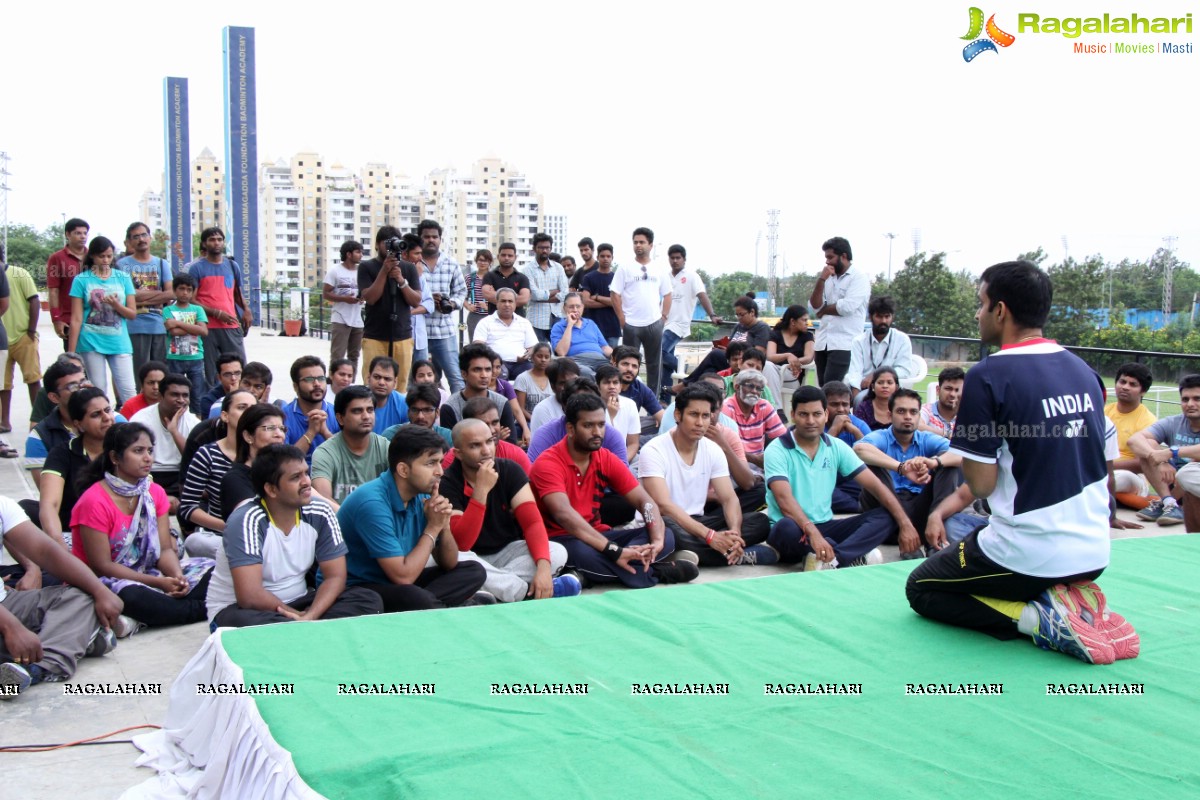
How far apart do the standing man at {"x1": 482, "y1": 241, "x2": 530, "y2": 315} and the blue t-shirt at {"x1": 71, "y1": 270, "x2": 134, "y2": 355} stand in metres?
3.01

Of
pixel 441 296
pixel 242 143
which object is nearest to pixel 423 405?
pixel 441 296

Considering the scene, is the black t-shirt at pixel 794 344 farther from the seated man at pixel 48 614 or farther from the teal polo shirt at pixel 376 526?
the seated man at pixel 48 614

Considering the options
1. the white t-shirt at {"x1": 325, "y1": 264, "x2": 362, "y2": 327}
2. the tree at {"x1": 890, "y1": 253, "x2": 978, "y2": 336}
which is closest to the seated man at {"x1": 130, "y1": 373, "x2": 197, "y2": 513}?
the white t-shirt at {"x1": 325, "y1": 264, "x2": 362, "y2": 327}

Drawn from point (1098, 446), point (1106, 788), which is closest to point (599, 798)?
point (1106, 788)

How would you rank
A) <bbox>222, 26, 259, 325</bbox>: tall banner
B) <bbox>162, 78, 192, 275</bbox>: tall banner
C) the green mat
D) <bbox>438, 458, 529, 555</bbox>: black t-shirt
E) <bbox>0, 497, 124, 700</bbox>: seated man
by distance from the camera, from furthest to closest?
<bbox>162, 78, 192, 275</bbox>: tall banner < <bbox>222, 26, 259, 325</bbox>: tall banner < <bbox>438, 458, 529, 555</bbox>: black t-shirt < <bbox>0, 497, 124, 700</bbox>: seated man < the green mat

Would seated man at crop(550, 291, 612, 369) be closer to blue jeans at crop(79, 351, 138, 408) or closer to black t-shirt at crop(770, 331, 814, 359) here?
black t-shirt at crop(770, 331, 814, 359)

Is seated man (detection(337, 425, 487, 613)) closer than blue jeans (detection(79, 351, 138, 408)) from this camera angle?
Yes

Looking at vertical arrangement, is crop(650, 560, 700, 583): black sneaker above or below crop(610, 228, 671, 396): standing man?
below

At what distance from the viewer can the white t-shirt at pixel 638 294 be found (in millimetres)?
8883

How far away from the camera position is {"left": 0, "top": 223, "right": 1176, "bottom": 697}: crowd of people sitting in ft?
11.8

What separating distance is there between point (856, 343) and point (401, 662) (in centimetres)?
564

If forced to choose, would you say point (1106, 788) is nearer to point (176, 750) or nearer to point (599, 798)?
point (599, 798)

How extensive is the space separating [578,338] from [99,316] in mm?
3674

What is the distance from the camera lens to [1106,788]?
2266mm
